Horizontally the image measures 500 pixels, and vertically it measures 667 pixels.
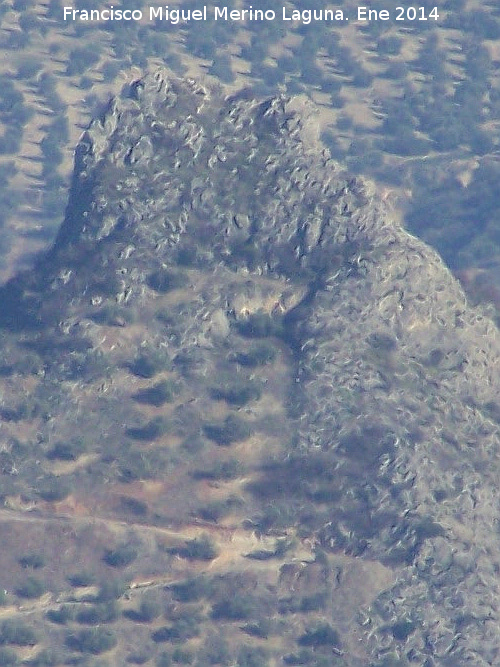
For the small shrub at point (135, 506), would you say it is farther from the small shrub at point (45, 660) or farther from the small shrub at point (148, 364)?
the small shrub at point (45, 660)

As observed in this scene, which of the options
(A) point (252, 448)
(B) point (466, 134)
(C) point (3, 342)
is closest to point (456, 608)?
(A) point (252, 448)

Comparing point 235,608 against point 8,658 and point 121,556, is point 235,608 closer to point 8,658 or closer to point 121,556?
point 121,556

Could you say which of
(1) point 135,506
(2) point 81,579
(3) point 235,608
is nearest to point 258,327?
(1) point 135,506

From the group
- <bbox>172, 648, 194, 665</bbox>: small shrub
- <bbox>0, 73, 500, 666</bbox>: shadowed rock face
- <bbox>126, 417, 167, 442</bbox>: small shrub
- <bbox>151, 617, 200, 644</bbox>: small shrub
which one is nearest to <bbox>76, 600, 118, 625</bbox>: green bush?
<bbox>151, 617, 200, 644</bbox>: small shrub

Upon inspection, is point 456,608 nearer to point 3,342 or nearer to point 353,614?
point 353,614

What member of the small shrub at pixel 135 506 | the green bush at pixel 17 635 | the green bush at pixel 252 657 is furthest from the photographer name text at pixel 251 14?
the green bush at pixel 252 657
